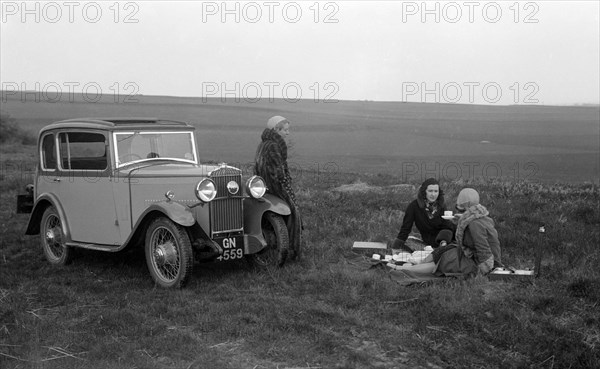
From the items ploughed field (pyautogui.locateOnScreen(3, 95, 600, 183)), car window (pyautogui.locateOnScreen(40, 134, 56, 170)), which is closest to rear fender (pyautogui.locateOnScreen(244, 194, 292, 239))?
car window (pyautogui.locateOnScreen(40, 134, 56, 170))

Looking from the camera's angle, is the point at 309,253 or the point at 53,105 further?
the point at 53,105

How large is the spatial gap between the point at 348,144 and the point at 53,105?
3413 centimetres

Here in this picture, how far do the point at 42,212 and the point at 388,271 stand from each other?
5.09 meters

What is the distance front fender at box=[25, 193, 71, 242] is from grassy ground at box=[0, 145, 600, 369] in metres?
0.41

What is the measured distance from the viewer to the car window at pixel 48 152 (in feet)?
30.3

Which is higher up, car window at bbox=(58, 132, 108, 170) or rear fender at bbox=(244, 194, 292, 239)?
car window at bbox=(58, 132, 108, 170)

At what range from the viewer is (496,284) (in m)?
7.20

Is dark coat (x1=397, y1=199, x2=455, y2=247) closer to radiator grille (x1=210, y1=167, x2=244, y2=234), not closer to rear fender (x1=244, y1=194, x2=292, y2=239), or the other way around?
rear fender (x1=244, y1=194, x2=292, y2=239)

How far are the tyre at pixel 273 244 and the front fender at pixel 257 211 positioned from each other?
0.12 m

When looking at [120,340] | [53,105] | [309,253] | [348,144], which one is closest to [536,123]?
[348,144]

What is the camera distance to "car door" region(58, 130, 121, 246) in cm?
843

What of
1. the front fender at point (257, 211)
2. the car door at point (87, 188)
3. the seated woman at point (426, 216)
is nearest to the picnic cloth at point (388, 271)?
the seated woman at point (426, 216)

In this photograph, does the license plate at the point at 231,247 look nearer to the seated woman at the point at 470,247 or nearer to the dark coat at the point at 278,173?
the dark coat at the point at 278,173

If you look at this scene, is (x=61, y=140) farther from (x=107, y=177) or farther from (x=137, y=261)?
(x=137, y=261)
